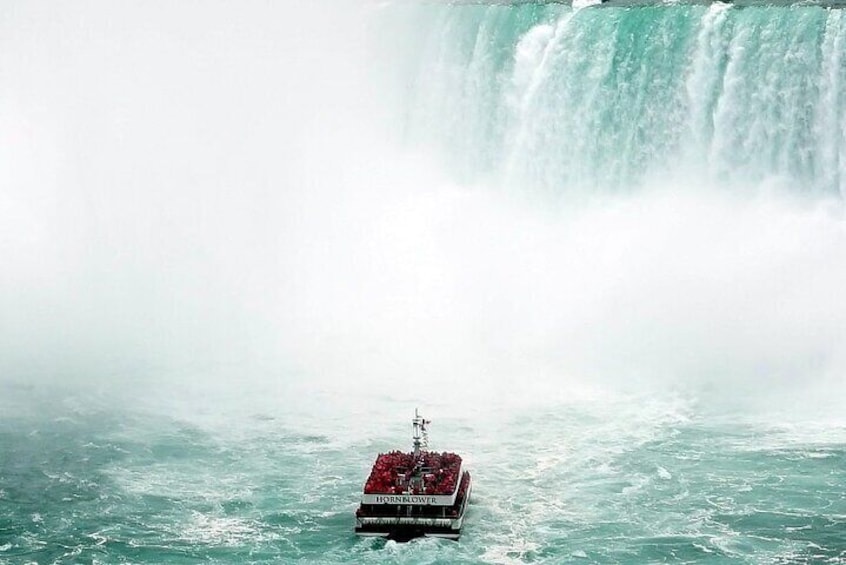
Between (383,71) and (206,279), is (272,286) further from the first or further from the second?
(383,71)

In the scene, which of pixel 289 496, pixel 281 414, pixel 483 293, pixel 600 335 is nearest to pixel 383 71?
pixel 483 293

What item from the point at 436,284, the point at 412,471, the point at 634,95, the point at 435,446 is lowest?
the point at 412,471

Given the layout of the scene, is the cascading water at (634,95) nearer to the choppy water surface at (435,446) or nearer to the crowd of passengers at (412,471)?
the choppy water surface at (435,446)

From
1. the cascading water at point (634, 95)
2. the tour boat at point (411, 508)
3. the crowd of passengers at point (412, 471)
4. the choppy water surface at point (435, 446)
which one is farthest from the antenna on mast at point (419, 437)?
the cascading water at point (634, 95)

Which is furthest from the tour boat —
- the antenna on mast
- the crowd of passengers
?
the antenna on mast

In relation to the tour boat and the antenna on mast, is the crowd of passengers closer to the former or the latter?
the tour boat

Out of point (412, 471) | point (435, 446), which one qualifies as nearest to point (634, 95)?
Answer: point (435, 446)

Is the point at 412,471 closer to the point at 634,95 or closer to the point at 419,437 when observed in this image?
the point at 419,437
